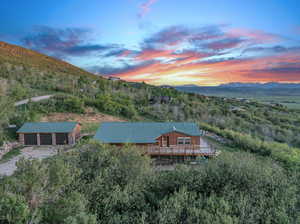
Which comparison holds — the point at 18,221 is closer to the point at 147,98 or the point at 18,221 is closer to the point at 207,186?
the point at 207,186

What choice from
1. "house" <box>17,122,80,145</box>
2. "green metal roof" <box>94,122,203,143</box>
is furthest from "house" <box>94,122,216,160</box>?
"house" <box>17,122,80,145</box>

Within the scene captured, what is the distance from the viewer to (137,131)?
17062 mm

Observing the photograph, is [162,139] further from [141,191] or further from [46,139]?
[46,139]

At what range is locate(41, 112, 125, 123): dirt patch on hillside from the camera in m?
25.3

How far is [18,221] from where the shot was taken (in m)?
4.20

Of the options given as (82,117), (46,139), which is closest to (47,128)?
(46,139)

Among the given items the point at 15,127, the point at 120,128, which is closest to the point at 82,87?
the point at 15,127

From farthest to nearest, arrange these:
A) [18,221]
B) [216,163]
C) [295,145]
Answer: [295,145], [216,163], [18,221]

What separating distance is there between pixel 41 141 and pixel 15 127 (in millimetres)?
4208

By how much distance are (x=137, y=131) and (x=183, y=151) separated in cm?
462

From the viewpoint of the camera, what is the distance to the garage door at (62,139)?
1856cm

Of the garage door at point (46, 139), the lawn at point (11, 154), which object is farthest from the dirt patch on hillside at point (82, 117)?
the lawn at point (11, 154)

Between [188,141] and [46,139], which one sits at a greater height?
[188,141]

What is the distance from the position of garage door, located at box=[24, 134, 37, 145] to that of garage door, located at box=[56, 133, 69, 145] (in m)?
2.14
